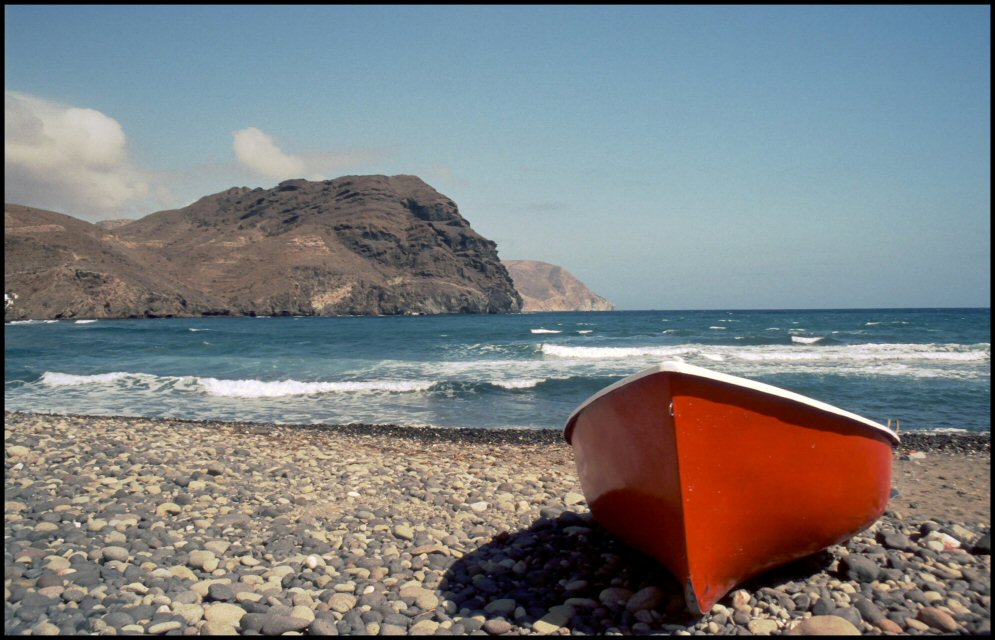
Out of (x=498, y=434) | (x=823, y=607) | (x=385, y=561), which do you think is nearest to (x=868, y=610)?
(x=823, y=607)

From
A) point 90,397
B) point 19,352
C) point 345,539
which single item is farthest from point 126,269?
point 345,539

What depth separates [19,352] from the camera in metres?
28.4

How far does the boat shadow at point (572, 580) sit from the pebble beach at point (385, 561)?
0.05 ft

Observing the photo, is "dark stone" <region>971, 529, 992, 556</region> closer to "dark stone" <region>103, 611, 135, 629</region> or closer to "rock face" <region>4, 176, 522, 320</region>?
"dark stone" <region>103, 611, 135, 629</region>

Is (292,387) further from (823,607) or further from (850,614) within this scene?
(850,614)

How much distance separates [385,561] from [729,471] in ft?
9.03

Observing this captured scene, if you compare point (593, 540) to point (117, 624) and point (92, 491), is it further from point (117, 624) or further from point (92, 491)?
point (92, 491)

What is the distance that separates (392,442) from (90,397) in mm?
11057

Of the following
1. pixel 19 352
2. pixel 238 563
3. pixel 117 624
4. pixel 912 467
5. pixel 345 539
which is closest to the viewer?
pixel 117 624

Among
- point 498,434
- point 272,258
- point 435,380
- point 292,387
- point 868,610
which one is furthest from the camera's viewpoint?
point 272,258

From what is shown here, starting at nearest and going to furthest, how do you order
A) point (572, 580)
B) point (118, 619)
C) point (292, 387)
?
1. point (118, 619)
2. point (572, 580)
3. point (292, 387)

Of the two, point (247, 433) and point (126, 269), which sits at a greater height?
point (126, 269)

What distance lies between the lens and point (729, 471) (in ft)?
12.8

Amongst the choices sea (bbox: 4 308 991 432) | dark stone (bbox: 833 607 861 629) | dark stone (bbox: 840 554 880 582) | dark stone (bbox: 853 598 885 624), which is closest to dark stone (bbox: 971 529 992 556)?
dark stone (bbox: 840 554 880 582)
